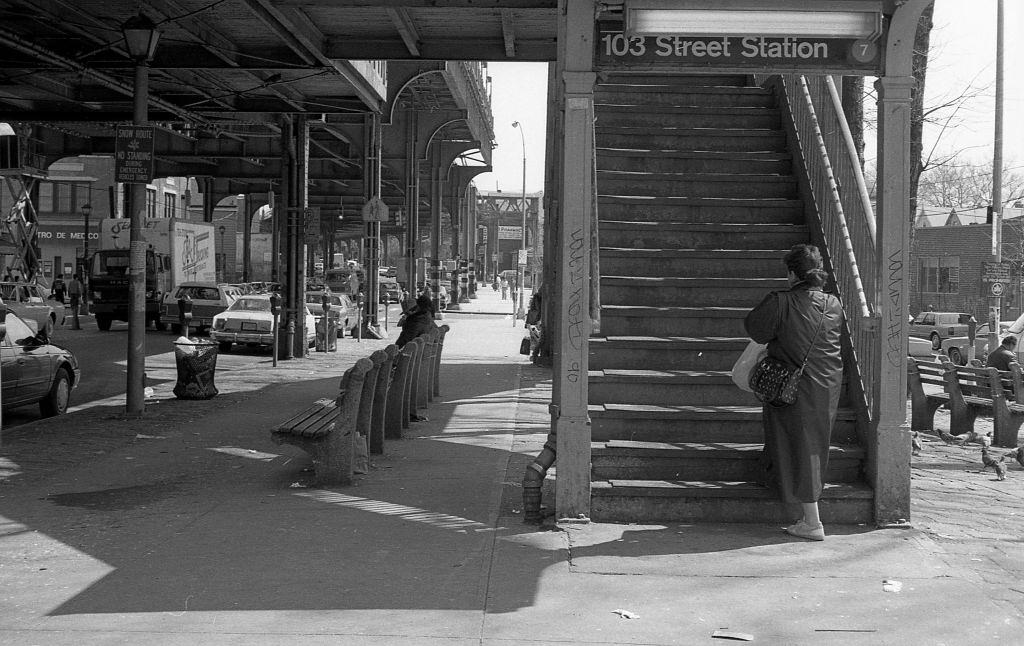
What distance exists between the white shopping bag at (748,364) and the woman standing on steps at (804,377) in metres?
0.12

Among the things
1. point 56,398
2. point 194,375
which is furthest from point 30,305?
point 56,398

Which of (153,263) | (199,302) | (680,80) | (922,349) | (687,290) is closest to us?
(687,290)

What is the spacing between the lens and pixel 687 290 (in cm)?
998

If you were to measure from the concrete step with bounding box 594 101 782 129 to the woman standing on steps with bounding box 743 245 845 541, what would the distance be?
5.15 meters

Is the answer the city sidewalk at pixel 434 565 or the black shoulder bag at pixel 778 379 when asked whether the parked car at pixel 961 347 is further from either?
the black shoulder bag at pixel 778 379

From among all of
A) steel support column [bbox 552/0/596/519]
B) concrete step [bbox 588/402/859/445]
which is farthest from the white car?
steel support column [bbox 552/0/596/519]

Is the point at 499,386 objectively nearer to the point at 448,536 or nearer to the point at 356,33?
the point at 356,33

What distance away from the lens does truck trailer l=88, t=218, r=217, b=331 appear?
3394cm

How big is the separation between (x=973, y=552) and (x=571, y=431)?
270 cm

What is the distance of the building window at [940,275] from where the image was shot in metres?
58.3

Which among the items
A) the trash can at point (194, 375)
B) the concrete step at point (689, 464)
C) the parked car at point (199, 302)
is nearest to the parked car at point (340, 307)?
the parked car at point (199, 302)

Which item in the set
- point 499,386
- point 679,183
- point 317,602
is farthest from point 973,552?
point 499,386

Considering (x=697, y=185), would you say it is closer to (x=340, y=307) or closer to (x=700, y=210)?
(x=700, y=210)

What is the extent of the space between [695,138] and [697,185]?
898 mm
